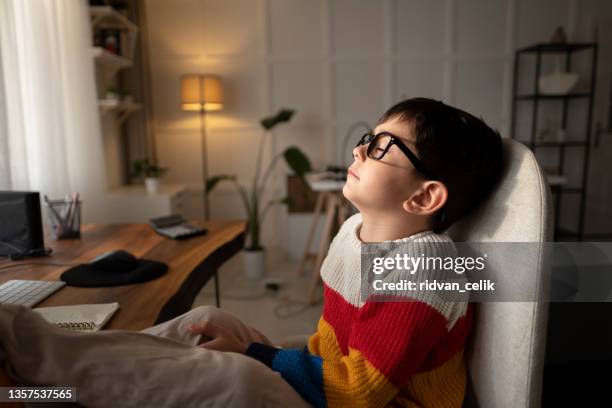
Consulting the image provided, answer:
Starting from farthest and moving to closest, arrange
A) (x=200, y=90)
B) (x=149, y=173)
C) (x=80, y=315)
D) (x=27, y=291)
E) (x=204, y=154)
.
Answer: (x=204, y=154), (x=200, y=90), (x=149, y=173), (x=27, y=291), (x=80, y=315)

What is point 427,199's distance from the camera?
83 centimetres

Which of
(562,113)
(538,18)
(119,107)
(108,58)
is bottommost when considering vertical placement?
(562,113)

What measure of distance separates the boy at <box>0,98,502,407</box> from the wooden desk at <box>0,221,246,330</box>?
0.51 feet

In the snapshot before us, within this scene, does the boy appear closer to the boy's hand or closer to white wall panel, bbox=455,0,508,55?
the boy's hand

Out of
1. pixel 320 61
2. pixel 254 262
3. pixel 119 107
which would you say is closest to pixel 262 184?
pixel 254 262

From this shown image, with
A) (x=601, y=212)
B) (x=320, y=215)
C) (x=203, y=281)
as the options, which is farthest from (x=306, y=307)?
(x=601, y=212)

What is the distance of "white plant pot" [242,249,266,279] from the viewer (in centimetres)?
345

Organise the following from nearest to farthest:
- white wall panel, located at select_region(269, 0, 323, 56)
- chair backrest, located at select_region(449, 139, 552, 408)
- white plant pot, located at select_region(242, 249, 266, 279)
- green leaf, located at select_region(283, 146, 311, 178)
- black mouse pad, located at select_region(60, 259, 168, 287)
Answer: chair backrest, located at select_region(449, 139, 552, 408)
black mouse pad, located at select_region(60, 259, 168, 287)
green leaf, located at select_region(283, 146, 311, 178)
white plant pot, located at select_region(242, 249, 266, 279)
white wall panel, located at select_region(269, 0, 323, 56)

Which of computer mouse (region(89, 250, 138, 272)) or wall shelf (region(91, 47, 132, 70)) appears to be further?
wall shelf (region(91, 47, 132, 70))

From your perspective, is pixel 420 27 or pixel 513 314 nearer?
pixel 513 314

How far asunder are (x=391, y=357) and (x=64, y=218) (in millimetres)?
1426

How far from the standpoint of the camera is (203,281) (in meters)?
1.32

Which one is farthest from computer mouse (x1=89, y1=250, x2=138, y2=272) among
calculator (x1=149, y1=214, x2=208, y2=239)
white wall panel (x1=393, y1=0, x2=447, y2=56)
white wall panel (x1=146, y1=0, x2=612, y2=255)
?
white wall panel (x1=393, y1=0, x2=447, y2=56)

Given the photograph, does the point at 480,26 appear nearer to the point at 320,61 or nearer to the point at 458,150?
the point at 320,61
